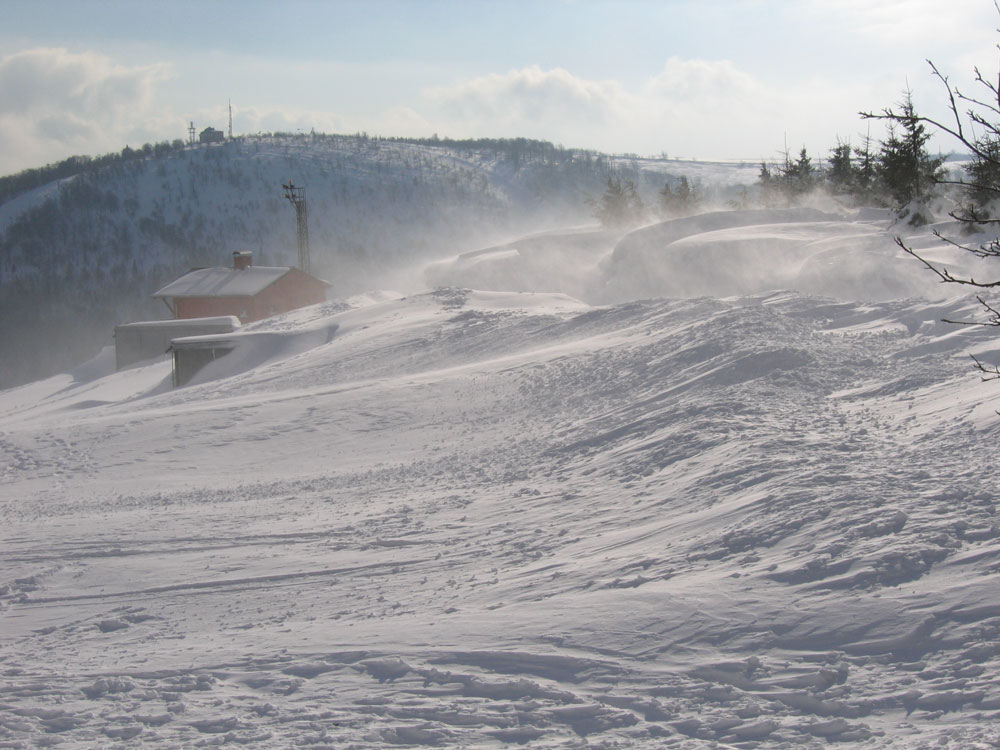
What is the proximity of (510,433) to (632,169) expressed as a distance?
14245cm

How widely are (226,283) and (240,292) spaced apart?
5.93 ft

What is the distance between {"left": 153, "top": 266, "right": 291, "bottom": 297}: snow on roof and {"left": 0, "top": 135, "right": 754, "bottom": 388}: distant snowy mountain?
4162 cm

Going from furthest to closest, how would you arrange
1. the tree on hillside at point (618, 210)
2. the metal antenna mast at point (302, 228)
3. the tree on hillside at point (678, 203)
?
1. the tree on hillside at point (678, 203)
2. the tree on hillside at point (618, 210)
3. the metal antenna mast at point (302, 228)

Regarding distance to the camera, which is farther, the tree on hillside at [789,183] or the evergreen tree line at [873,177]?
the tree on hillside at [789,183]

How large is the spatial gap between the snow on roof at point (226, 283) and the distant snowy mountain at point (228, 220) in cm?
4162

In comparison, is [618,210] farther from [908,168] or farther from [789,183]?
[908,168]

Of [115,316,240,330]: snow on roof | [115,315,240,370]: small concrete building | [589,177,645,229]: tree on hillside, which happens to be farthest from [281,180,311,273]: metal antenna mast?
[589,177,645,229]: tree on hillside

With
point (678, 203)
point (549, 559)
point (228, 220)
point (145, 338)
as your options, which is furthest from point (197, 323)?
point (228, 220)

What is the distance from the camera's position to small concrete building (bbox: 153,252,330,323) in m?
43.6

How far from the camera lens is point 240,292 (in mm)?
43375

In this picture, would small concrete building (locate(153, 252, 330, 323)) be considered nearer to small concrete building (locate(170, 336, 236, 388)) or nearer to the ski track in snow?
small concrete building (locate(170, 336, 236, 388))

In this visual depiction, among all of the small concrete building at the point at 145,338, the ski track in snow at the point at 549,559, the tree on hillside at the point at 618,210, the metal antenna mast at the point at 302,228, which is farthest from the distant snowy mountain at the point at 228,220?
the ski track in snow at the point at 549,559

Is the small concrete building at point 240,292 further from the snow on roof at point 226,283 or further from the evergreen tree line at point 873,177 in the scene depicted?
the evergreen tree line at point 873,177

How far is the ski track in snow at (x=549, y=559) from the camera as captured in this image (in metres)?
4.85
